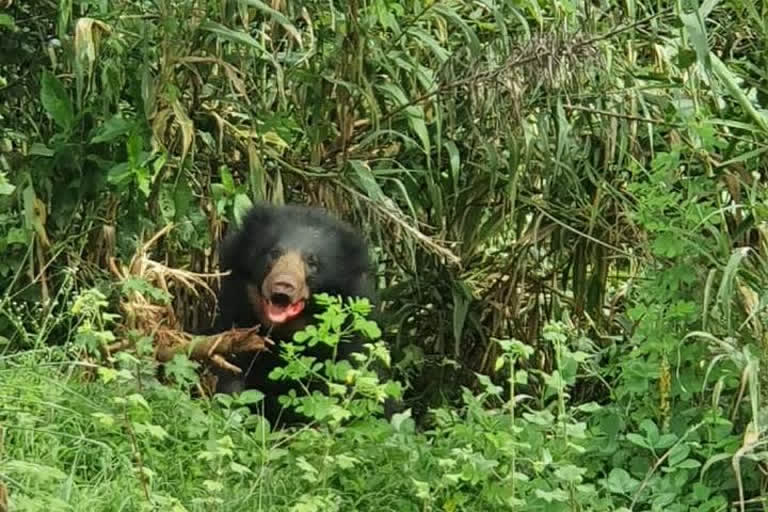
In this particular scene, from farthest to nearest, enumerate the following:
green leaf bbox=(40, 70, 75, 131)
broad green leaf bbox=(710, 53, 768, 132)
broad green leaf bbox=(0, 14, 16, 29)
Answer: green leaf bbox=(40, 70, 75, 131) < broad green leaf bbox=(0, 14, 16, 29) < broad green leaf bbox=(710, 53, 768, 132)

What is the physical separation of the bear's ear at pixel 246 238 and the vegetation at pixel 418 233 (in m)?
0.11

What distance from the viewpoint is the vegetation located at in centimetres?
399

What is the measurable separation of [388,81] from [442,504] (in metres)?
1.95

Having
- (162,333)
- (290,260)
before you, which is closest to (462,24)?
(290,260)

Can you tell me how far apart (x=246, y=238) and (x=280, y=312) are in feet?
1.01

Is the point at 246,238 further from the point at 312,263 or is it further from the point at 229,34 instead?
the point at 229,34

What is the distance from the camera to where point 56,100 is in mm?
5062

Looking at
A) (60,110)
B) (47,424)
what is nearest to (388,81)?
(60,110)

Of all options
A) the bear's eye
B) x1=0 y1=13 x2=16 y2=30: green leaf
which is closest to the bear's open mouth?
the bear's eye

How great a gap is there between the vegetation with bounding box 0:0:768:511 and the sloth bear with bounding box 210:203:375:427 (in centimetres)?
14

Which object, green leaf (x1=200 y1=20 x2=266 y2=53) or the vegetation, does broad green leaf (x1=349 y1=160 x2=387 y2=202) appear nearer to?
the vegetation

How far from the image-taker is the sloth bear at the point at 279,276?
557cm

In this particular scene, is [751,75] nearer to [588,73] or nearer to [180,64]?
[588,73]

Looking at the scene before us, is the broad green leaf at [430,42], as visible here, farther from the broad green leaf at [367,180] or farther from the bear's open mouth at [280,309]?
the bear's open mouth at [280,309]
